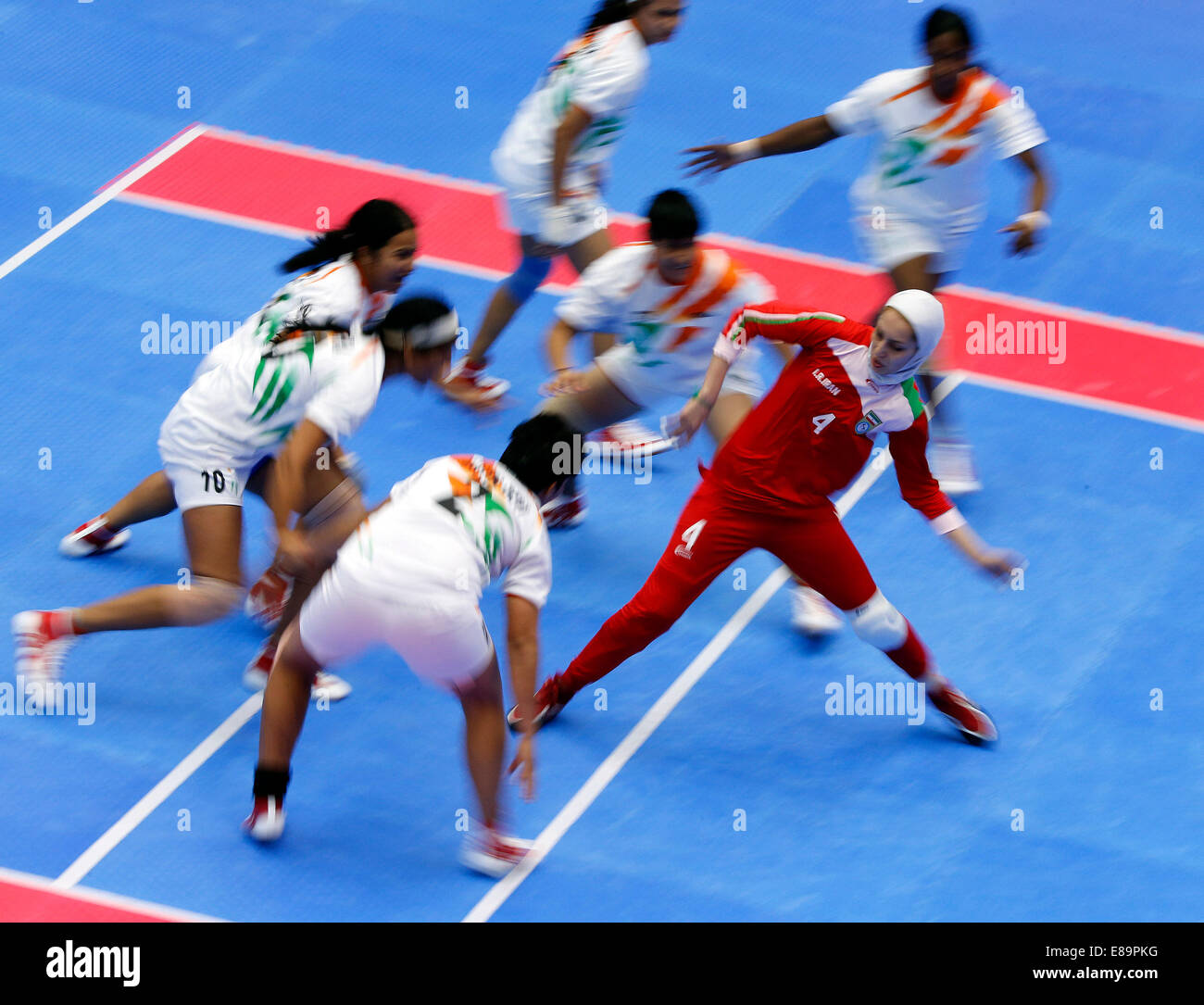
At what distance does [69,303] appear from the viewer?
10609 mm

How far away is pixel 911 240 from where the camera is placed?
9.19m

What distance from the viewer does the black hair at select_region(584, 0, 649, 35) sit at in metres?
9.29

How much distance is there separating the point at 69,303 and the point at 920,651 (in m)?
5.41

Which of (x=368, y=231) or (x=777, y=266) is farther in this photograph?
(x=777, y=266)

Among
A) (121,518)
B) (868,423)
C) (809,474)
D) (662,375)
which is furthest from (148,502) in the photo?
(868,423)

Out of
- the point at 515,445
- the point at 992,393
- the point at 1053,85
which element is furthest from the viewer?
the point at 1053,85

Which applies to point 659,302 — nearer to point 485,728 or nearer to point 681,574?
point 681,574

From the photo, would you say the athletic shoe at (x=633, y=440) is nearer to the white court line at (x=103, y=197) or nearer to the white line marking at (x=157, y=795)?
the white line marking at (x=157, y=795)

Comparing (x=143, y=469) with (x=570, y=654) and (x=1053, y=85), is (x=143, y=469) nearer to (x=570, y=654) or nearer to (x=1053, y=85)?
(x=570, y=654)

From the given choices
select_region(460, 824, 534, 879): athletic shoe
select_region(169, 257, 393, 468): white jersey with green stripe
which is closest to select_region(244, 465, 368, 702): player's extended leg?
select_region(169, 257, 393, 468): white jersey with green stripe

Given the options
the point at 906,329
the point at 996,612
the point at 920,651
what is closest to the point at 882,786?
the point at 920,651

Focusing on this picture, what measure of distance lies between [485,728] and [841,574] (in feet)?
5.59

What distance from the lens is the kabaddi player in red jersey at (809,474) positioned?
7.53m

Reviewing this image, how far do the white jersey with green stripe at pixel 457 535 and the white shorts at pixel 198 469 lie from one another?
43.5 inches
